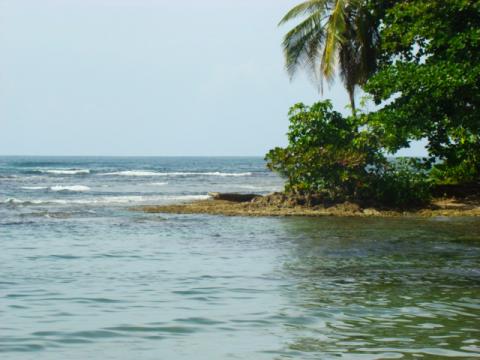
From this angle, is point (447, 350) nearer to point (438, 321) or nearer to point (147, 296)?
point (438, 321)

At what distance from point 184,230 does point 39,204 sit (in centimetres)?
1143

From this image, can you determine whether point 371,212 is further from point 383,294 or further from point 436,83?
point 383,294

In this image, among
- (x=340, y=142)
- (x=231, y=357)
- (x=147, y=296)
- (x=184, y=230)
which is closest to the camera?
(x=231, y=357)

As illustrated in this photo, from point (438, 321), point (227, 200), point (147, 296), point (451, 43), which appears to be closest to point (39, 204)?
point (227, 200)

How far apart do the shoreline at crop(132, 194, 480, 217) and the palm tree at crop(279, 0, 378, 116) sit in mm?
5800

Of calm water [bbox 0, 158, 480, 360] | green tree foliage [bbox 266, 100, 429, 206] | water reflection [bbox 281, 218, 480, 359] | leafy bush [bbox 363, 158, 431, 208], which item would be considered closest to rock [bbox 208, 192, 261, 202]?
green tree foliage [bbox 266, 100, 429, 206]

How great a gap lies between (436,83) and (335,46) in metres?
6.89

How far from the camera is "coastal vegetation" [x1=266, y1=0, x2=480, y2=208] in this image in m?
19.4

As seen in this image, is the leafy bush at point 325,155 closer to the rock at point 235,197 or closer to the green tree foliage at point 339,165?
the green tree foliage at point 339,165

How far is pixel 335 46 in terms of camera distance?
25.1 m

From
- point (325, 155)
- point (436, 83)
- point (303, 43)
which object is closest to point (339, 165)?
point (325, 155)

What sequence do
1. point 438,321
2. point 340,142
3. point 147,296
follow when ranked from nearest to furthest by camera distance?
point 438,321 → point 147,296 → point 340,142

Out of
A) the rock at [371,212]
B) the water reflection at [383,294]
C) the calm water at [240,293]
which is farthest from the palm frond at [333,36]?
the water reflection at [383,294]

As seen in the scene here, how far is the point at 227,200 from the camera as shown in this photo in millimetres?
25656
